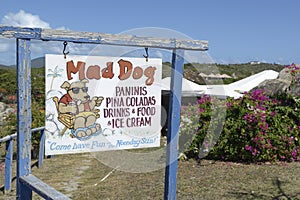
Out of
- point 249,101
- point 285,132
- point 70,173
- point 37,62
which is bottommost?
point 70,173

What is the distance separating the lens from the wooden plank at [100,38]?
8.57 feet

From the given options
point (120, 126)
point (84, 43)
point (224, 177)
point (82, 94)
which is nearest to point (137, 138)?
point (120, 126)

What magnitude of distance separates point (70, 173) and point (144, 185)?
1.64m

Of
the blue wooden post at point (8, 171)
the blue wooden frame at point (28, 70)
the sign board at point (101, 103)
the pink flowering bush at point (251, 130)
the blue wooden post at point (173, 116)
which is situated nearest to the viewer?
the blue wooden frame at point (28, 70)

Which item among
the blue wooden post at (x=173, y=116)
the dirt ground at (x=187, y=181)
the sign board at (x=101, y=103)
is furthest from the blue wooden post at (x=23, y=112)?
the dirt ground at (x=187, y=181)

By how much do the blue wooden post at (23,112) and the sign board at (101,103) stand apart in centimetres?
14

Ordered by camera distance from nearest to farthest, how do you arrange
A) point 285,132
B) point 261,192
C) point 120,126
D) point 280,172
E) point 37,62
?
point 37,62 < point 120,126 < point 261,192 < point 280,172 < point 285,132

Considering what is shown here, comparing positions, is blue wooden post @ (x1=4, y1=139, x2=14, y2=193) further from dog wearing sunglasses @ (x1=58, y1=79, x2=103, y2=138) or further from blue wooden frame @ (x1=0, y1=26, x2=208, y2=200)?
dog wearing sunglasses @ (x1=58, y1=79, x2=103, y2=138)

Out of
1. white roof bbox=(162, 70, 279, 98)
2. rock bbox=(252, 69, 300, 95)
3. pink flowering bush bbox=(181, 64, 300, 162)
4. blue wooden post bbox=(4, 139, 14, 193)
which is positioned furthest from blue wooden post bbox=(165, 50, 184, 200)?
rock bbox=(252, 69, 300, 95)

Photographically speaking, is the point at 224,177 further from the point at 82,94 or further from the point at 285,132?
the point at 82,94

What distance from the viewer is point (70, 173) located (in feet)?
22.8

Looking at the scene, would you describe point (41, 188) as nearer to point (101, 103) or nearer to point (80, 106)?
point (80, 106)

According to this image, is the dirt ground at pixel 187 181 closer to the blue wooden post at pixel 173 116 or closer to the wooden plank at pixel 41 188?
the blue wooden post at pixel 173 116

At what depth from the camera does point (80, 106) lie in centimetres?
283
